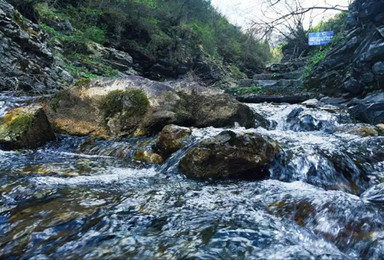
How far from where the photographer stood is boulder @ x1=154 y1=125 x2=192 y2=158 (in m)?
4.01

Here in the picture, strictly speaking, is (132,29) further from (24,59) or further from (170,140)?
(170,140)

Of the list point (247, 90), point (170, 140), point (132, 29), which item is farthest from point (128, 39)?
point (170, 140)

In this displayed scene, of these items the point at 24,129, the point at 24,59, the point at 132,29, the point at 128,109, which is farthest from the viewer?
the point at 132,29

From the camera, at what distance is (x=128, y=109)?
520 centimetres

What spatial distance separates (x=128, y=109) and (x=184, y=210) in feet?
10.7

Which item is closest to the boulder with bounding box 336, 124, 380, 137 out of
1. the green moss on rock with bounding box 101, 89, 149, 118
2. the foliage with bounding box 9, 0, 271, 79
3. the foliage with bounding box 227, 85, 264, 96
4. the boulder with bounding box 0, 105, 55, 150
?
the green moss on rock with bounding box 101, 89, 149, 118

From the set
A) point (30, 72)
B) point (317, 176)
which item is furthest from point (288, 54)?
point (317, 176)

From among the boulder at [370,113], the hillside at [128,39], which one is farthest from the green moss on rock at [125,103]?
the boulder at [370,113]

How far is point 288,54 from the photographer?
23984 millimetres

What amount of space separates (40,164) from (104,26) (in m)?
14.9

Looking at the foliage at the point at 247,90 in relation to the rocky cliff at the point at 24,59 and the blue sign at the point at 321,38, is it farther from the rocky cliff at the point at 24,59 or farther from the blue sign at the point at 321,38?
the blue sign at the point at 321,38

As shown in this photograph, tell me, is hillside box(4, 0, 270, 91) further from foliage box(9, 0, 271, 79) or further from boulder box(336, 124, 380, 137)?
boulder box(336, 124, 380, 137)

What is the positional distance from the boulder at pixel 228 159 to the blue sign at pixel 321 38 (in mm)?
17664

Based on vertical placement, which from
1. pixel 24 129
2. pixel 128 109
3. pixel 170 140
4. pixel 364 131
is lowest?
pixel 24 129
